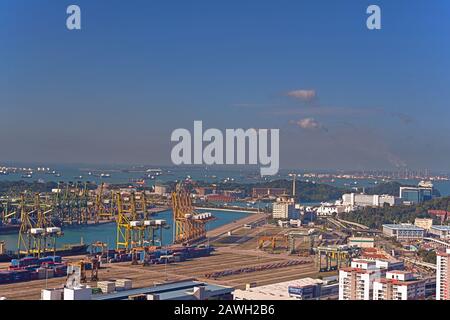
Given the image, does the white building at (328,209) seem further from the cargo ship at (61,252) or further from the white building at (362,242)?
the cargo ship at (61,252)

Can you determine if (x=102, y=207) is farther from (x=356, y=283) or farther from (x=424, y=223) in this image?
(x=356, y=283)

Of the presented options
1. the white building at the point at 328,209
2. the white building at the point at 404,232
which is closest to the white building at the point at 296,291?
the white building at the point at 404,232

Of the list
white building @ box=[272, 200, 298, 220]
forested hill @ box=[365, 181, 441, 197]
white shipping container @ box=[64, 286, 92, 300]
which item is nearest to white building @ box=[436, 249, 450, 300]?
white shipping container @ box=[64, 286, 92, 300]

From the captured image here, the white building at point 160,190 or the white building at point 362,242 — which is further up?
the white building at point 160,190

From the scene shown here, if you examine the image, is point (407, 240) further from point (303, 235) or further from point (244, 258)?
point (244, 258)

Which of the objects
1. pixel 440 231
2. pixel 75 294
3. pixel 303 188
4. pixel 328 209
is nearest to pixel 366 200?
pixel 328 209

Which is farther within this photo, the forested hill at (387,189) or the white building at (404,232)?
the forested hill at (387,189)

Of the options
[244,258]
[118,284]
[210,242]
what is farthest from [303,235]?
[118,284]
